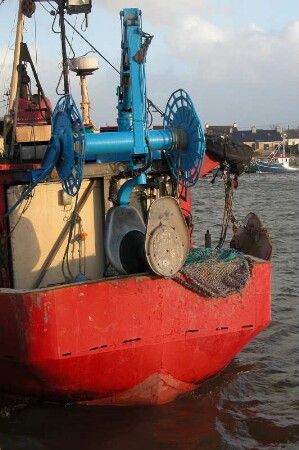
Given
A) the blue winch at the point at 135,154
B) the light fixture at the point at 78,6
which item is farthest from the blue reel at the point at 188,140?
the light fixture at the point at 78,6

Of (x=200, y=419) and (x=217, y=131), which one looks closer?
(x=200, y=419)

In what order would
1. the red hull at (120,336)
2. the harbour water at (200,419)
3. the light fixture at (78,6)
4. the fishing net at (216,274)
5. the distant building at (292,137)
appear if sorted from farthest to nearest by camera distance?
the distant building at (292,137), the light fixture at (78,6), the fishing net at (216,274), the harbour water at (200,419), the red hull at (120,336)

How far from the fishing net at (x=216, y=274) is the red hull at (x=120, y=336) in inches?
3.5

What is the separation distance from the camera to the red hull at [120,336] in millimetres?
5594

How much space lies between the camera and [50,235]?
22.2 feet

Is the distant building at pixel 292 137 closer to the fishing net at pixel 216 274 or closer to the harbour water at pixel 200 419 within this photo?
the harbour water at pixel 200 419

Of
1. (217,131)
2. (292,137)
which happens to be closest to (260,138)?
(292,137)

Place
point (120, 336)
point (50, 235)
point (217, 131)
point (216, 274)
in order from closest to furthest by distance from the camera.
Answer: point (120, 336) < point (216, 274) < point (50, 235) < point (217, 131)

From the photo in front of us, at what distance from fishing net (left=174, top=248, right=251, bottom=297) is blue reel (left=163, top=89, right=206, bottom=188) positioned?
0.92 m

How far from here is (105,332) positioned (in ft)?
18.9

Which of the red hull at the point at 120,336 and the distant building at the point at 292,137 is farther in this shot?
the distant building at the point at 292,137

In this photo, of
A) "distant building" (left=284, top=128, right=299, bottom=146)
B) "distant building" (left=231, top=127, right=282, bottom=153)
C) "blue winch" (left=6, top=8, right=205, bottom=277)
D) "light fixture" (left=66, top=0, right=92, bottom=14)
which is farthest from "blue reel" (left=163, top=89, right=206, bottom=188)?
"distant building" (left=284, top=128, right=299, bottom=146)

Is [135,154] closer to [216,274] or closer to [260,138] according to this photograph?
[216,274]

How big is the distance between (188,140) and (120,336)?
219 cm
